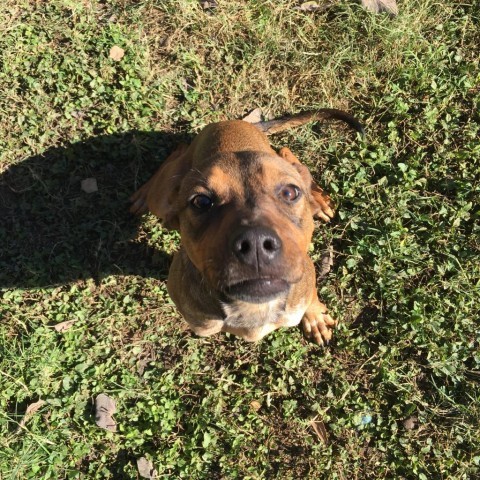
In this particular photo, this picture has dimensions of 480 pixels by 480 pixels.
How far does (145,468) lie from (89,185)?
2.92 meters

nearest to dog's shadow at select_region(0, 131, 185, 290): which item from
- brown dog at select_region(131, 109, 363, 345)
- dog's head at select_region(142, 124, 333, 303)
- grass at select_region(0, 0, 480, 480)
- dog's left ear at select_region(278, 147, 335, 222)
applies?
grass at select_region(0, 0, 480, 480)

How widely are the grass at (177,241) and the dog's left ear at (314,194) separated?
182 millimetres

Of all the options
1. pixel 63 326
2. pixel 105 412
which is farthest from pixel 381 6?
pixel 105 412

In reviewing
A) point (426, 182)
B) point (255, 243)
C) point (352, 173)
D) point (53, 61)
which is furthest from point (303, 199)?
point (53, 61)

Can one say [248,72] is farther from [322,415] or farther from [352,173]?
[322,415]

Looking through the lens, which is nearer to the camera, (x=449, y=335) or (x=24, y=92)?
(x=449, y=335)

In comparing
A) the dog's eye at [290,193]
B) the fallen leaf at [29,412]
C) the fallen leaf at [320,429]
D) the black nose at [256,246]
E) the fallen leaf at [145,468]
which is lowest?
the fallen leaf at [145,468]

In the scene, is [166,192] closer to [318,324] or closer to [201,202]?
[201,202]

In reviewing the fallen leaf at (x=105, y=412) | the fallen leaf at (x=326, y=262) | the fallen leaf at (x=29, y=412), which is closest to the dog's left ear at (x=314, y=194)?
the fallen leaf at (x=326, y=262)

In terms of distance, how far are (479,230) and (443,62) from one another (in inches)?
78.2

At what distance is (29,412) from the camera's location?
491cm

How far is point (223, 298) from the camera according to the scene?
135 inches

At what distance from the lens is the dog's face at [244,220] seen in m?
3.07

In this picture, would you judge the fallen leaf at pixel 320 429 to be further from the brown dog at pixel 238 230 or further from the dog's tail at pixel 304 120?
the dog's tail at pixel 304 120
